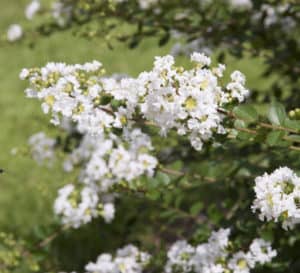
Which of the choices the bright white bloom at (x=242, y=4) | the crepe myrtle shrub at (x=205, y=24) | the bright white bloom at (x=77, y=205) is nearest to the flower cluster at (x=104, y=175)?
the bright white bloom at (x=77, y=205)

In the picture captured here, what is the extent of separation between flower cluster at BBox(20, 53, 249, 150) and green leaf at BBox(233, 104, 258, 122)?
3 cm

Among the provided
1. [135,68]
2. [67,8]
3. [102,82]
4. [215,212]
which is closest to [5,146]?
[135,68]

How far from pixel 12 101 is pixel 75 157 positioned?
2938 millimetres

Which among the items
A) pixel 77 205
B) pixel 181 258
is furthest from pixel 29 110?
pixel 181 258

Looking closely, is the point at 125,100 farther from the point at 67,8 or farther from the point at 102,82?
the point at 67,8

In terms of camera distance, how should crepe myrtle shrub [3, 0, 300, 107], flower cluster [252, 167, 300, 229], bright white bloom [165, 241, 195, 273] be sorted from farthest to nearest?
crepe myrtle shrub [3, 0, 300, 107], bright white bloom [165, 241, 195, 273], flower cluster [252, 167, 300, 229]

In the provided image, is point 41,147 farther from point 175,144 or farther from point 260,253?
point 260,253

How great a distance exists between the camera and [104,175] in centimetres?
214

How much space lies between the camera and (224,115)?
1477 millimetres

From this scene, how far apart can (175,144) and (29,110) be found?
260cm

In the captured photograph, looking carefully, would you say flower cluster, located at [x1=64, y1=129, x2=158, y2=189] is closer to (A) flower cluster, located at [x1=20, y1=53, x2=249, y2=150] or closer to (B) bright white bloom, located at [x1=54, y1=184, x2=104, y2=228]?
(B) bright white bloom, located at [x1=54, y1=184, x2=104, y2=228]

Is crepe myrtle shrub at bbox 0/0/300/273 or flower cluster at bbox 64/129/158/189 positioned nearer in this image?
crepe myrtle shrub at bbox 0/0/300/273

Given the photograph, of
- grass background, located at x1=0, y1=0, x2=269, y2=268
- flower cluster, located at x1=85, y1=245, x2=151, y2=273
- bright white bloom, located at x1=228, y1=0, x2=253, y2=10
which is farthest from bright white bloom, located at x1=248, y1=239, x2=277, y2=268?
bright white bloom, located at x1=228, y1=0, x2=253, y2=10

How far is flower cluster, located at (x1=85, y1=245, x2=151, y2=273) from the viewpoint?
6.60 feet
